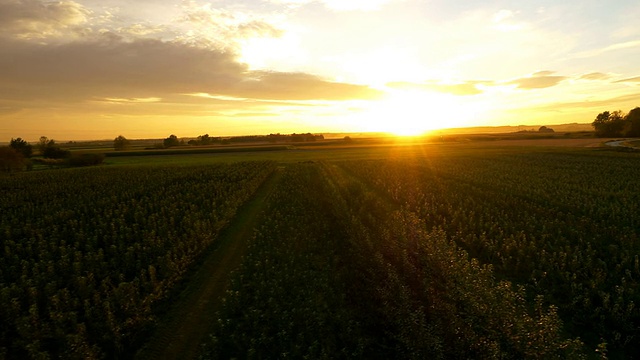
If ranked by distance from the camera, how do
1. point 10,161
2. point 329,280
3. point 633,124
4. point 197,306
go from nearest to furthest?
point 197,306 < point 329,280 < point 10,161 < point 633,124

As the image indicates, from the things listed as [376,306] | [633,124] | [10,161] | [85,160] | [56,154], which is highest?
[633,124]

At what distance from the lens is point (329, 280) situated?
48.5ft

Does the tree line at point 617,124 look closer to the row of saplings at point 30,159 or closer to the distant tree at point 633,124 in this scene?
the distant tree at point 633,124

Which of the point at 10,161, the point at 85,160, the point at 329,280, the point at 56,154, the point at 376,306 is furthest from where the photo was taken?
the point at 56,154

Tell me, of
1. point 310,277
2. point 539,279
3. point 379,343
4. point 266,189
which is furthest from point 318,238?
point 266,189

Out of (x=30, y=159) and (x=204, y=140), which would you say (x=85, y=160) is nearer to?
(x=30, y=159)

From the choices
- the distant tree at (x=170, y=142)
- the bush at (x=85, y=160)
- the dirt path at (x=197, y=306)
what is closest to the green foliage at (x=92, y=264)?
the dirt path at (x=197, y=306)

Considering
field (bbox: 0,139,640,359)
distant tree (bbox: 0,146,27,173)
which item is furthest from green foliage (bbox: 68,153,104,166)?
field (bbox: 0,139,640,359)

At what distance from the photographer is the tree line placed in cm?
10462

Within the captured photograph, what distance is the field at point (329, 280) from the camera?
10.3 meters

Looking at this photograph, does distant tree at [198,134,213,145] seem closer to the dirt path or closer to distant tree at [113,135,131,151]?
Answer: distant tree at [113,135,131,151]

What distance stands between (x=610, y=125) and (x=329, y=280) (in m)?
143

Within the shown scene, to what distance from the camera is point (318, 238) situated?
66.6ft

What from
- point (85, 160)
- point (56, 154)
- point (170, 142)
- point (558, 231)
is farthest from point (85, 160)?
point (558, 231)
